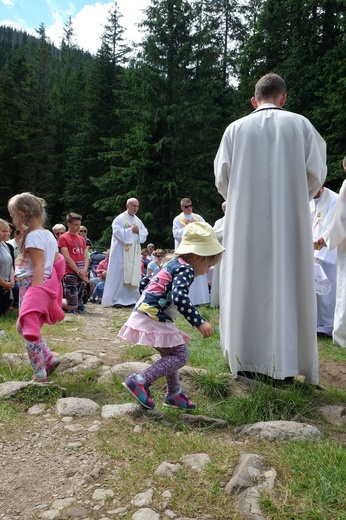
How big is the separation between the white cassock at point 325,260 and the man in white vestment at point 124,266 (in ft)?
14.4

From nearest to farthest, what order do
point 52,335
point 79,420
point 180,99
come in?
point 79,420 → point 52,335 → point 180,99

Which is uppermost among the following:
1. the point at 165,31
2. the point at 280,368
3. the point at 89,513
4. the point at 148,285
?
the point at 165,31

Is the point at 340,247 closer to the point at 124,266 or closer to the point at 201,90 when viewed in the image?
the point at 124,266

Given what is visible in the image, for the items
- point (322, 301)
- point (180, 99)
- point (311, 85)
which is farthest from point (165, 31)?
point (322, 301)

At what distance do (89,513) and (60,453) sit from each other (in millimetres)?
631

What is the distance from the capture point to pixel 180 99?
2739 cm

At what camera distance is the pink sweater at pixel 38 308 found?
3.72 m

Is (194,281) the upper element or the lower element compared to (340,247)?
lower

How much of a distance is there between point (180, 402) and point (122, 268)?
7.16 meters

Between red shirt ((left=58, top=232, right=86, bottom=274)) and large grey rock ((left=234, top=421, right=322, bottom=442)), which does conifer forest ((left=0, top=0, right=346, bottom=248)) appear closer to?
red shirt ((left=58, top=232, right=86, bottom=274))

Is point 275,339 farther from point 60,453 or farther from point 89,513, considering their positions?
point 89,513

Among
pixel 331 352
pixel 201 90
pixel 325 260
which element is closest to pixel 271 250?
pixel 331 352

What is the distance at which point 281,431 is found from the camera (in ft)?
8.73

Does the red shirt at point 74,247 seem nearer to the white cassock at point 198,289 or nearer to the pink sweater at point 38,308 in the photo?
the white cassock at point 198,289
